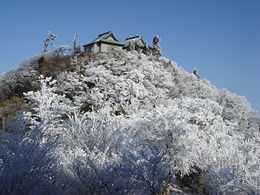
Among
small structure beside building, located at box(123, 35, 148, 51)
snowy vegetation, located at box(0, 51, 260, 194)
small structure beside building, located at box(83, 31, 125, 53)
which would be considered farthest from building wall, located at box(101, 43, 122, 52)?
snowy vegetation, located at box(0, 51, 260, 194)

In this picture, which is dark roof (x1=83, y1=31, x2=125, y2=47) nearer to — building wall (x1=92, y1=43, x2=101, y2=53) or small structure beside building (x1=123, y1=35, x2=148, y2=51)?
building wall (x1=92, y1=43, x2=101, y2=53)

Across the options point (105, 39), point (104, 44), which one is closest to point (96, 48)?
point (104, 44)

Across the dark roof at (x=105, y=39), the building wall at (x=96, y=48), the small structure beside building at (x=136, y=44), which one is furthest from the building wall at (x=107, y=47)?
the small structure beside building at (x=136, y=44)

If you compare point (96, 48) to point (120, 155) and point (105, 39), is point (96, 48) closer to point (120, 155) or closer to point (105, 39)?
point (105, 39)

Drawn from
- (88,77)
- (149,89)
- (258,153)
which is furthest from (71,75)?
(258,153)

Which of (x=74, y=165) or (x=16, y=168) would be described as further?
(x=74, y=165)

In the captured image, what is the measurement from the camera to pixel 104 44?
149ft

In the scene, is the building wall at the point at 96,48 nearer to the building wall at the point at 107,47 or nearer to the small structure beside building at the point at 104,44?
the small structure beside building at the point at 104,44

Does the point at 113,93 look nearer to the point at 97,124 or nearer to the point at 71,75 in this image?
the point at 71,75

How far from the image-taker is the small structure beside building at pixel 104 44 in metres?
45.0

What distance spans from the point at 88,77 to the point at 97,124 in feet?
58.4

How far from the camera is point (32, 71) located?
37062 millimetres

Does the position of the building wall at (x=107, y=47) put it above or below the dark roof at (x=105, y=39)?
below

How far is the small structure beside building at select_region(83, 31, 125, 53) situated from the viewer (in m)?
45.0
